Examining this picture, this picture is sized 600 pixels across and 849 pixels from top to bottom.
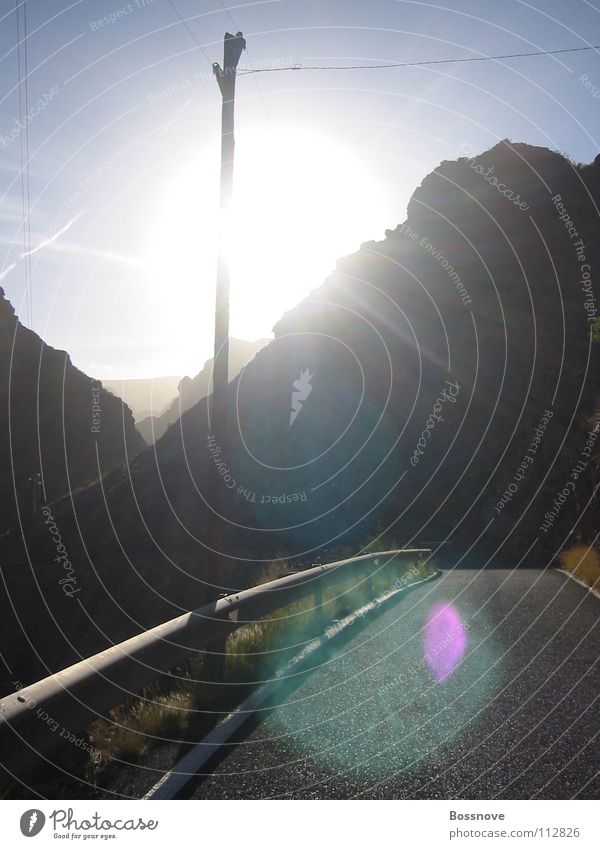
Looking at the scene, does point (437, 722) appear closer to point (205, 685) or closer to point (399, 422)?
point (205, 685)

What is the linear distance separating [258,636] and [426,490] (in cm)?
3769

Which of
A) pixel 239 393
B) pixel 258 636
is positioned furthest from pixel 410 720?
pixel 239 393

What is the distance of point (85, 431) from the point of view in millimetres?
118750

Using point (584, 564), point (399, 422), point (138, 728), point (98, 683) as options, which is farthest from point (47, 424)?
point (98, 683)

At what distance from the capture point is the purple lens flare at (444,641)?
6.30 meters

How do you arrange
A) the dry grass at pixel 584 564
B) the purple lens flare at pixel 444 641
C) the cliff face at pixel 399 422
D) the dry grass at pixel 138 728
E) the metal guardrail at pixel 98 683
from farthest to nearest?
the cliff face at pixel 399 422 < the dry grass at pixel 584 564 < the purple lens flare at pixel 444 641 < the dry grass at pixel 138 728 < the metal guardrail at pixel 98 683

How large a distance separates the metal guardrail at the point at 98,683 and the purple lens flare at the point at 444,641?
199 cm

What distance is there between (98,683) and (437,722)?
237 cm

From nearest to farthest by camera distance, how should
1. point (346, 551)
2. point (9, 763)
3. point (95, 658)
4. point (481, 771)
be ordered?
point (9, 763)
point (481, 771)
point (95, 658)
point (346, 551)

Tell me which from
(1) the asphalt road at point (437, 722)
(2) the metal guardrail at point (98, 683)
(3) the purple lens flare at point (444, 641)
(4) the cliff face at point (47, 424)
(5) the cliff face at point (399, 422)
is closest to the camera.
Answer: (2) the metal guardrail at point (98, 683)

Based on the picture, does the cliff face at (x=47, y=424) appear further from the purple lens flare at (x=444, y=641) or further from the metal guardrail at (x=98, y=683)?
the metal guardrail at (x=98, y=683)

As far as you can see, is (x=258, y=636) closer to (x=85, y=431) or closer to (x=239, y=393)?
(x=239, y=393)

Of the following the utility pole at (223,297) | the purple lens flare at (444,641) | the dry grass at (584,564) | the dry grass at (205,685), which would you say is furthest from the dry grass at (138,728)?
the dry grass at (584,564)

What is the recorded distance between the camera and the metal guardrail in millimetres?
3207
